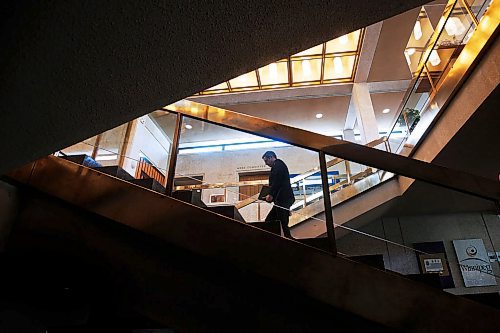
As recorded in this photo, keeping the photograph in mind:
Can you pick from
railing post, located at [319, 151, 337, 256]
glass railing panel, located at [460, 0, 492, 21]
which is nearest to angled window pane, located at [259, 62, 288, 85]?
glass railing panel, located at [460, 0, 492, 21]

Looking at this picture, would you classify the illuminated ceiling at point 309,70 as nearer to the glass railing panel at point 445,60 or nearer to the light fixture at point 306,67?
the light fixture at point 306,67

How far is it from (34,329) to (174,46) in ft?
8.14

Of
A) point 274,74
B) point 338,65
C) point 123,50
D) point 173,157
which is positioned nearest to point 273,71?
point 274,74

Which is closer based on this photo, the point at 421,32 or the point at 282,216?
the point at 282,216

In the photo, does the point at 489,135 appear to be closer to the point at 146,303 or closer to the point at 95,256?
the point at 146,303

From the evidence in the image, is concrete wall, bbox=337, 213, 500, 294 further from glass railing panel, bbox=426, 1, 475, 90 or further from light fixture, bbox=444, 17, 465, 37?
light fixture, bbox=444, 17, 465, 37

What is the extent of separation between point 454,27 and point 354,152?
2931 mm

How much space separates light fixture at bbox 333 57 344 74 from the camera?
7.05 meters

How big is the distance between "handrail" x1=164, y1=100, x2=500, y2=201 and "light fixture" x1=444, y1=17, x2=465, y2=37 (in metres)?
2.72

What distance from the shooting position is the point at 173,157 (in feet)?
6.98

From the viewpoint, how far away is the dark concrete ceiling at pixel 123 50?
2.60ft

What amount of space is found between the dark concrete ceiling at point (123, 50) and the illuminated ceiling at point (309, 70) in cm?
601

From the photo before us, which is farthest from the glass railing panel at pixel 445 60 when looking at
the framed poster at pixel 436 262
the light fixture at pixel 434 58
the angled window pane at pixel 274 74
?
the angled window pane at pixel 274 74

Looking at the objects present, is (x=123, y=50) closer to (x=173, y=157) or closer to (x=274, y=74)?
→ (x=173, y=157)
